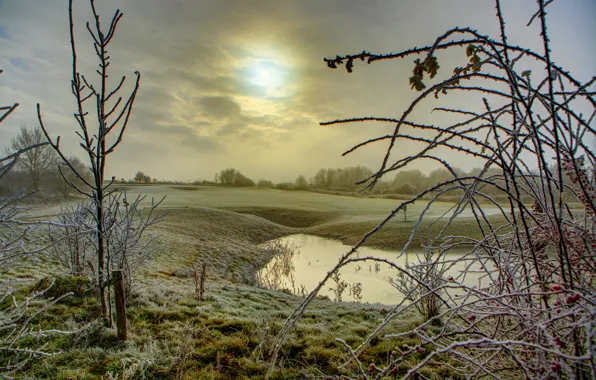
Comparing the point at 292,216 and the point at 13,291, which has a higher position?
the point at 13,291

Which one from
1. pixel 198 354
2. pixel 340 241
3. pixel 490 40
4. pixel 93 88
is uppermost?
pixel 93 88

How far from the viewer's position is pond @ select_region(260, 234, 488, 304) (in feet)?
35.5

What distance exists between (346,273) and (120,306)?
10.7 m

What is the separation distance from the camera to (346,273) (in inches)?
543

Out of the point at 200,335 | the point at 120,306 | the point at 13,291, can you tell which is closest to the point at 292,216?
the point at 200,335

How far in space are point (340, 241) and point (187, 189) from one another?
3222cm

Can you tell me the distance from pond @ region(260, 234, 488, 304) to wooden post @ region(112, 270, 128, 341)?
229 inches

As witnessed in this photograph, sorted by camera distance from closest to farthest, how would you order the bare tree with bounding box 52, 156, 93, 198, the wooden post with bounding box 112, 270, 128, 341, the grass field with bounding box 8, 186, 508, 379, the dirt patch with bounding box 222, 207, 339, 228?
the grass field with bounding box 8, 186, 508, 379, the wooden post with bounding box 112, 270, 128, 341, the bare tree with bounding box 52, 156, 93, 198, the dirt patch with bounding box 222, 207, 339, 228

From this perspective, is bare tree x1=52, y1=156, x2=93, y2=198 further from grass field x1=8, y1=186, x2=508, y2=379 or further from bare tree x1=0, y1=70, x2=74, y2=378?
bare tree x1=0, y1=70, x2=74, y2=378

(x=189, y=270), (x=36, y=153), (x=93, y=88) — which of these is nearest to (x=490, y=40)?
(x=93, y=88)

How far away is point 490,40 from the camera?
46.0 inches

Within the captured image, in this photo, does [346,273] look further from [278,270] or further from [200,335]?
[200,335]

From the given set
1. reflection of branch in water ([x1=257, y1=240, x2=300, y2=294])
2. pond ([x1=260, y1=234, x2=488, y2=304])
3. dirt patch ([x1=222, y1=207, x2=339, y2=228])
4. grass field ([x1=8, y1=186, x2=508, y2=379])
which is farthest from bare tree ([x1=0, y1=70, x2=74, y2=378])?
dirt patch ([x1=222, y1=207, x2=339, y2=228])

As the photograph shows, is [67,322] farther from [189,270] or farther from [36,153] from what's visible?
[36,153]
